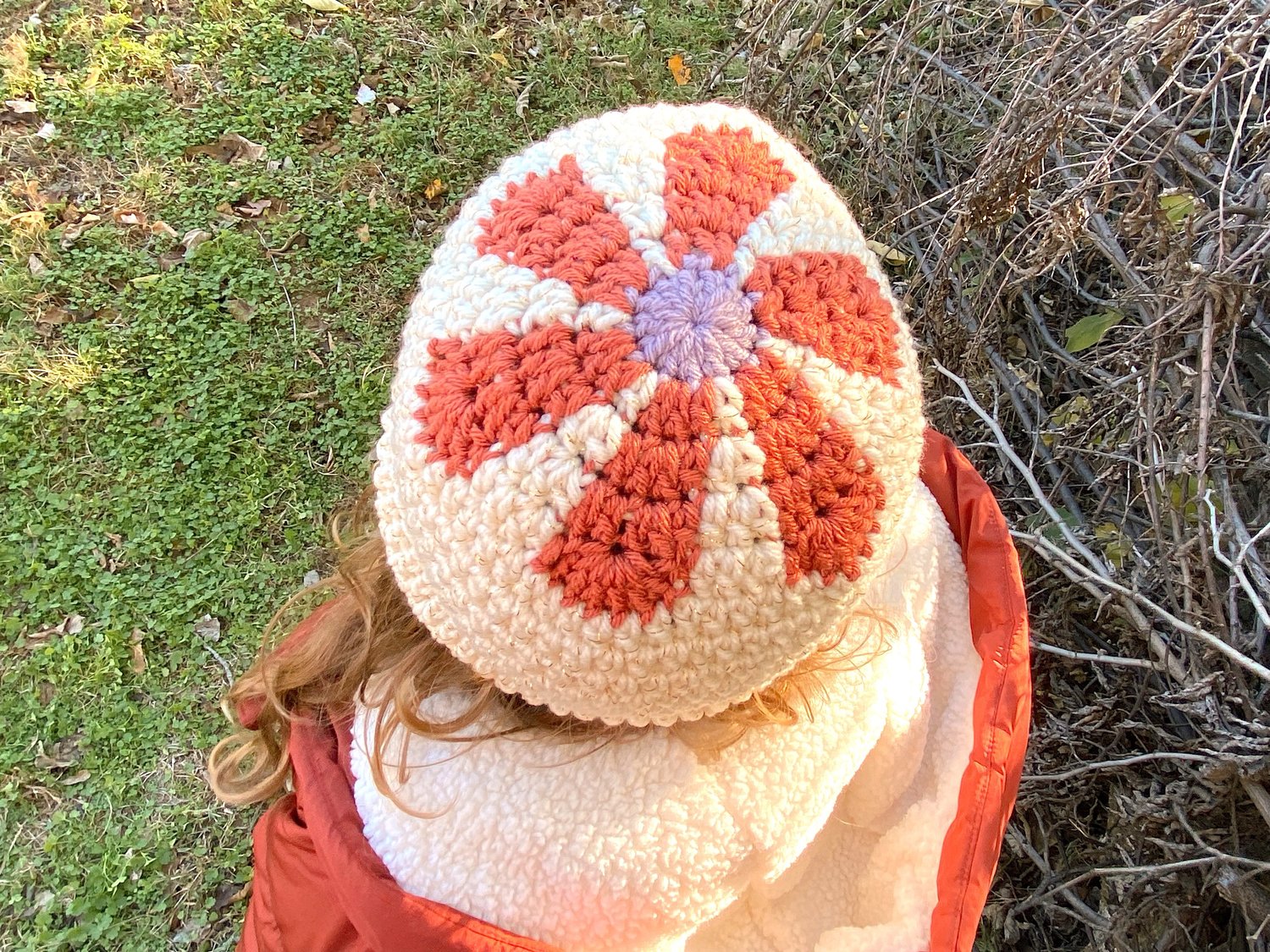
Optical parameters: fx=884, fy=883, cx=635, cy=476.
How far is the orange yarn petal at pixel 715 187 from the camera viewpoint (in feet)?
3.08

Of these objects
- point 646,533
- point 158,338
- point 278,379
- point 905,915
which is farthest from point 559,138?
point 158,338

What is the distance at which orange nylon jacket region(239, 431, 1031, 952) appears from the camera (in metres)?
1.11

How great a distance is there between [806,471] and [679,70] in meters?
2.48

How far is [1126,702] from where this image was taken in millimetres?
1729

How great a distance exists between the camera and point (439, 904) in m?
1.11

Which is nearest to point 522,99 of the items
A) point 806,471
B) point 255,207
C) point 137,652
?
point 255,207

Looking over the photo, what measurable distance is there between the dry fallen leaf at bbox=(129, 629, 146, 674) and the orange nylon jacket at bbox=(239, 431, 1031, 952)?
986mm

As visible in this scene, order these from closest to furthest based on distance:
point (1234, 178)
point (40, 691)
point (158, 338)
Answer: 1. point (1234, 178)
2. point (40, 691)
3. point (158, 338)

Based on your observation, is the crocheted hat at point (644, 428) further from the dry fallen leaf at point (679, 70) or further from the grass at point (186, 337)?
the dry fallen leaf at point (679, 70)

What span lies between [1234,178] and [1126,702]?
0.99 m

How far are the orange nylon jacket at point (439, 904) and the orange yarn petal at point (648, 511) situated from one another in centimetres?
53

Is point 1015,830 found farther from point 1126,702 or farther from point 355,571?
point 355,571

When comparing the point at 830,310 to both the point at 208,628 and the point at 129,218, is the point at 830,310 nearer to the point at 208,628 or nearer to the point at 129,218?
the point at 208,628

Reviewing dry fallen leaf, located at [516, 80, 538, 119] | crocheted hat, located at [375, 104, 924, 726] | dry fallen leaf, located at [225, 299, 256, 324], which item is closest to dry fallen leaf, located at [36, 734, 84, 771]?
dry fallen leaf, located at [225, 299, 256, 324]
